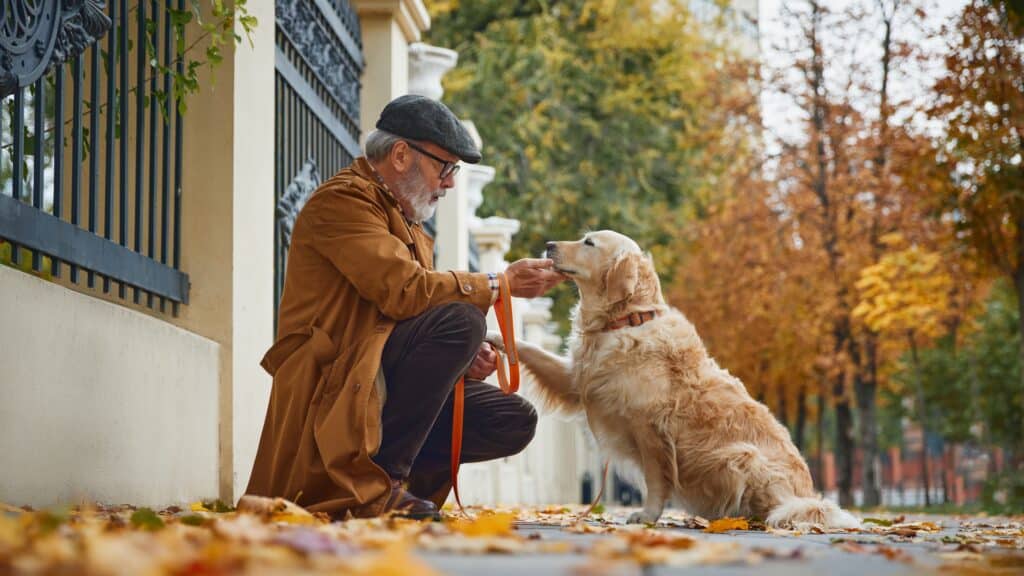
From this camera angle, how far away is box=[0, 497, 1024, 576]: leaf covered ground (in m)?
2.40

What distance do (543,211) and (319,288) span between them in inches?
785

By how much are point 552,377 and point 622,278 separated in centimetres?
63

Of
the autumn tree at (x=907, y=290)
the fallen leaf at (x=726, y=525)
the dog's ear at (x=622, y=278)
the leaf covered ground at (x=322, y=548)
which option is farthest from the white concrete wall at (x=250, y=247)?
the autumn tree at (x=907, y=290)

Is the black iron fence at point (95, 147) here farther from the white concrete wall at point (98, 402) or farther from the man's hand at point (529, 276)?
the man's hand at point (529, 276)

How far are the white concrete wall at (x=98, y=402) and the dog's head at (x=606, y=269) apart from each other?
1.79 meters

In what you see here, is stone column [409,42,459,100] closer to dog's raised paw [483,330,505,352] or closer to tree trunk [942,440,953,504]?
dog's raised paw [483,330,505,352]

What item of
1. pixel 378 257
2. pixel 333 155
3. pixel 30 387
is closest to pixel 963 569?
pixel 378 257

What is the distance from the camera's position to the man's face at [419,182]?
5.21m

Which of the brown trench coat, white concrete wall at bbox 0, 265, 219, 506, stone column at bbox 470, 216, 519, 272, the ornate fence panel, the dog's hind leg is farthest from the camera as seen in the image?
stone column at bbox 470, 216, 519, 272

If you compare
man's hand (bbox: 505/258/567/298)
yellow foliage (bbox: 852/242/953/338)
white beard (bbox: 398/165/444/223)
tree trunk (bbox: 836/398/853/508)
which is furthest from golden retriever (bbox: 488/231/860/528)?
tree trunk (bbox: 836/398/853/508)

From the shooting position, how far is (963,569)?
325 cm

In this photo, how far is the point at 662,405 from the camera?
20.3 feet

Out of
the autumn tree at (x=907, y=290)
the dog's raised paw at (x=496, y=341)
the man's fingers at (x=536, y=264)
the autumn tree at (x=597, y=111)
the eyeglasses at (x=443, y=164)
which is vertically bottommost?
the dog's raised paw at (x=496, y=341)

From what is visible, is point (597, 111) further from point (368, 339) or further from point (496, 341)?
point (368, 339)
